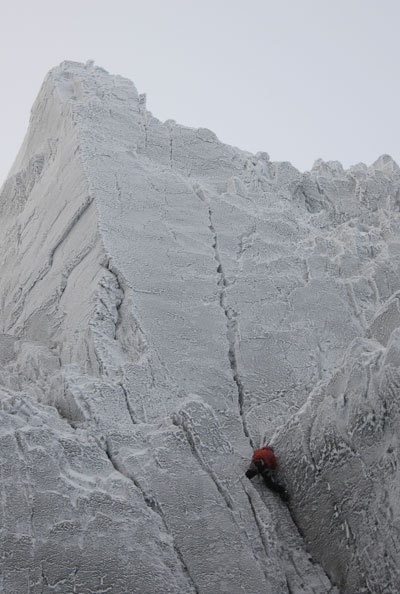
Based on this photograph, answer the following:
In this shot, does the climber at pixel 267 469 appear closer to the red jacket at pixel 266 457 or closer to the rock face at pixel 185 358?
the red jacket at pixel 266 457

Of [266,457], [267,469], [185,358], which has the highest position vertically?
[185,358]

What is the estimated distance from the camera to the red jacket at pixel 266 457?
9.12m

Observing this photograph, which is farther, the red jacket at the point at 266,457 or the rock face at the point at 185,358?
the red jacket at the point at 266,457

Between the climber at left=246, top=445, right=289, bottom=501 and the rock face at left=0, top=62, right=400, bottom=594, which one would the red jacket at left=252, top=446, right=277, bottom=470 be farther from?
the rock face at left=0, top=62, right=400, bottom=594

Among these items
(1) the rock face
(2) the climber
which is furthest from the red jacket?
(1) the rock face

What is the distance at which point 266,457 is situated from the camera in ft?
30.0

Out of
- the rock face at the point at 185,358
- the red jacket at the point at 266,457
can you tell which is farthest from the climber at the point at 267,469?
the rock face at the point at 185,358

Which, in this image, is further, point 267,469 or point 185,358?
point 185,358

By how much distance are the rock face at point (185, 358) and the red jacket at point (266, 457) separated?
15 centimetres

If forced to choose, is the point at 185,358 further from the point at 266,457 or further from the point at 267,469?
the point at 267,469

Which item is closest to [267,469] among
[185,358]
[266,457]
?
[266,457]

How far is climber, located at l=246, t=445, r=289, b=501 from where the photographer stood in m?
9.02

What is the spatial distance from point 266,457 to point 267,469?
6.0 inches

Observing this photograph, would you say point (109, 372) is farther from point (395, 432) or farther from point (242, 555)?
point (395, 432)
